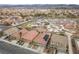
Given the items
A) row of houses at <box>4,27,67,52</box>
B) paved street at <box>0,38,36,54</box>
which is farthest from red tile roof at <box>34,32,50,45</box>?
paved street at <box>0,38,36,54</box>

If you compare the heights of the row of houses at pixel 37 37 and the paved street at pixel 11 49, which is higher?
the row of houses at pixel 37 37

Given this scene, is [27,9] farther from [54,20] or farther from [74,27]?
[74,27]

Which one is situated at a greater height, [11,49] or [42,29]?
[42,29]

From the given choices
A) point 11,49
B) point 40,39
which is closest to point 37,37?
point 40,39

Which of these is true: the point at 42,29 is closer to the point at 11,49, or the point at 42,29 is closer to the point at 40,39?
the point at 40,39

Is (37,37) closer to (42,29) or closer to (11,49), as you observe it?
(42,29)

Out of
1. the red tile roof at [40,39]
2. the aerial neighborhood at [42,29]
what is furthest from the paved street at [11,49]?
the red tile roof at [40,39]

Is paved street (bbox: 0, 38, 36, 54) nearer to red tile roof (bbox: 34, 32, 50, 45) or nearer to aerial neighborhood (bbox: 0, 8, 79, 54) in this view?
aerial neighborhood (bbox: 0, 8, 79, 54)

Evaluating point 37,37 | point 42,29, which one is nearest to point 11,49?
point 37,37

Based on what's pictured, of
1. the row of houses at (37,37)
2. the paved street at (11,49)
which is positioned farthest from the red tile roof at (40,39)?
the paved street at (11,49)

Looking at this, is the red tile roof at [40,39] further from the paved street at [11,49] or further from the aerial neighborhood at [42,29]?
the paved street at [11,49]
